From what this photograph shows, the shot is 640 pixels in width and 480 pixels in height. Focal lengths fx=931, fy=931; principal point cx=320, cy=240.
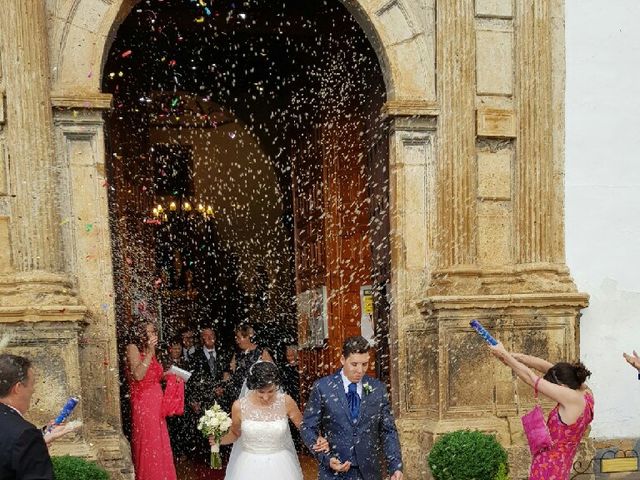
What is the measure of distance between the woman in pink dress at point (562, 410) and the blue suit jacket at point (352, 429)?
930 millimetres

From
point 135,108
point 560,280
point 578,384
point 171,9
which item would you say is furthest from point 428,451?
point 135,108

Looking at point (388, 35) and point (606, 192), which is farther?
point (606, 192)

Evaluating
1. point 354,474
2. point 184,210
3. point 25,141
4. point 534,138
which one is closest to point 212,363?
point 25,141

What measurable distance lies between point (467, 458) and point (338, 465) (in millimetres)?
2310

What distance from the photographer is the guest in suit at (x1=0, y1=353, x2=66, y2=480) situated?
13.9ft

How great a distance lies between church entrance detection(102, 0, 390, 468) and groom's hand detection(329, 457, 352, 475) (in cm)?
419

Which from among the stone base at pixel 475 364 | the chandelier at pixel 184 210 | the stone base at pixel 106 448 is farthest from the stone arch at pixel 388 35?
the chandelier at pixel 184 210

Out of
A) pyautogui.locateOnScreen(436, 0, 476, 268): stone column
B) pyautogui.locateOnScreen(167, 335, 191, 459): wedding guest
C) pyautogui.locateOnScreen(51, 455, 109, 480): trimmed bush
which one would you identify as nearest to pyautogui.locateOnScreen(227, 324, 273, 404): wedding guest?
pyautogui.locateOnScreen(167, 335, 191, 459): wedding guest

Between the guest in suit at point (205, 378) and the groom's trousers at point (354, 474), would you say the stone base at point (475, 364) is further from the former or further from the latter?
the guest in suit at point (205, 378)

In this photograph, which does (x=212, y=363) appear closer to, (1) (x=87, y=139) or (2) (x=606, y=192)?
(1) (x=87, y=139)

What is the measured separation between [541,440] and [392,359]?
3395 millimetres

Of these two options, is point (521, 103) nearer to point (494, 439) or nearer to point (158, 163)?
point (494, 439)

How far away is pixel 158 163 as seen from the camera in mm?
20469

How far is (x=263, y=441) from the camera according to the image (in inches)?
297
